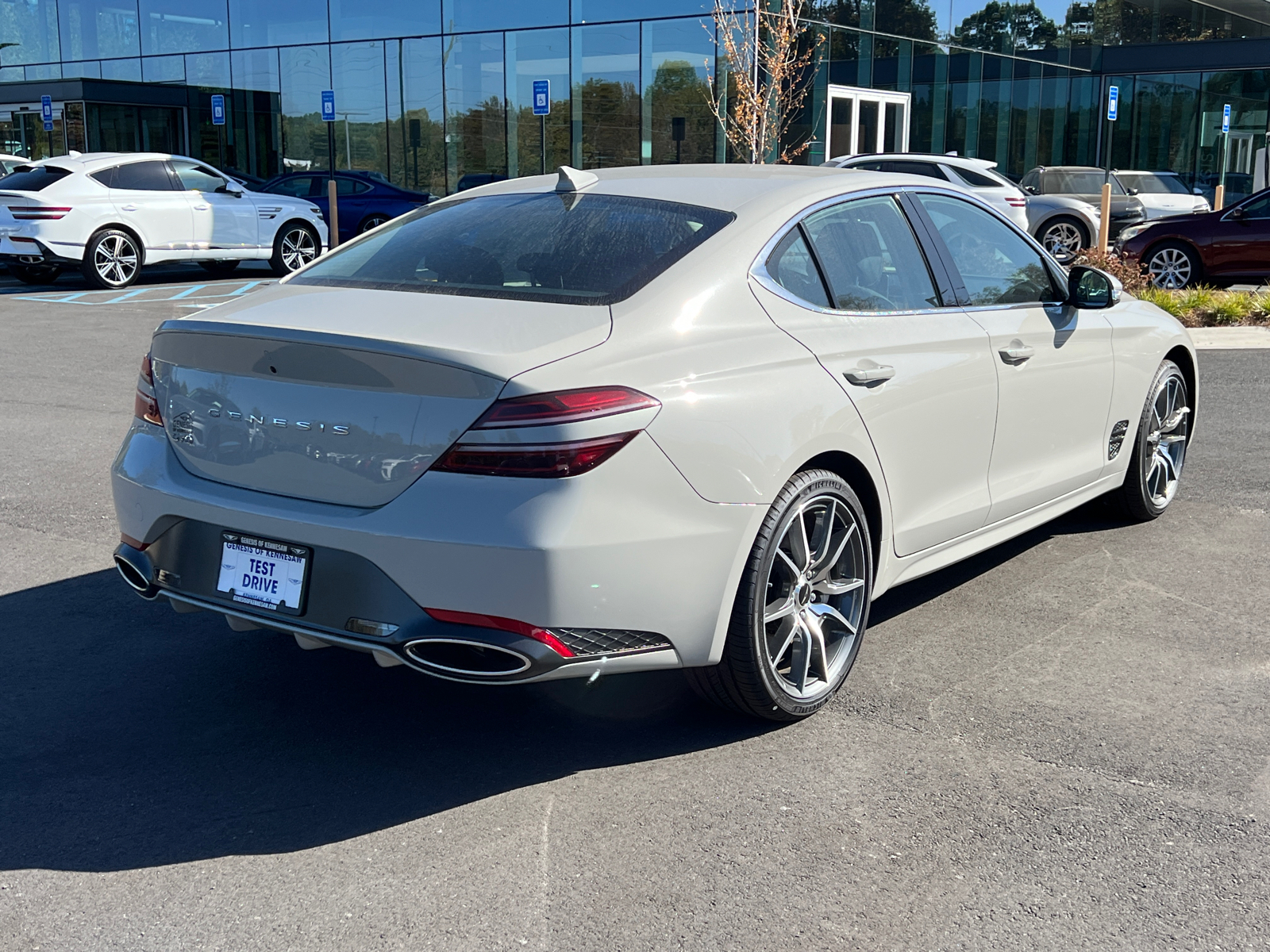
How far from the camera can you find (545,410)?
3232mm

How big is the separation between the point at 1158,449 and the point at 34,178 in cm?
1607

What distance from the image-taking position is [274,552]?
3.52 meters

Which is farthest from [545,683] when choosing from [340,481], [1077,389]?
[1077,389]

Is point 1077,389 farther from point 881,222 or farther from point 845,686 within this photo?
point 845,686

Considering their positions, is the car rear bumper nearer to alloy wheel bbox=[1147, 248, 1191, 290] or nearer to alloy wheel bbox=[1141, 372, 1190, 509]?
alloy wheel bbox=[1141, 372, 1190, 509]

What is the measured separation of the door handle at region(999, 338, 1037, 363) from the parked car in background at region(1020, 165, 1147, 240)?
19.6m

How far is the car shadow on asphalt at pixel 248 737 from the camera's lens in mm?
3346

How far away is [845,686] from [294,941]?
6.68 feet

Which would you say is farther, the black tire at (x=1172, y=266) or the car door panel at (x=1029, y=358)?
the black tire at (x=1172, y=266)

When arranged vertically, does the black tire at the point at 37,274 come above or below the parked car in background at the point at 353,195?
below

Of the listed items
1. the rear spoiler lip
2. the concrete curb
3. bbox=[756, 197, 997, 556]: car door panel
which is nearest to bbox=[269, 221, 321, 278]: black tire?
the concrete curb

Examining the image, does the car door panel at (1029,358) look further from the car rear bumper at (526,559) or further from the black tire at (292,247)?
the black tire at (292,247)

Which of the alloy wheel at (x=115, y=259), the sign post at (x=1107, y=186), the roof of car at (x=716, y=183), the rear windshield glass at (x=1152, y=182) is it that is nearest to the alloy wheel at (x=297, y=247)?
the alloy wheel at (x=115, y=259)

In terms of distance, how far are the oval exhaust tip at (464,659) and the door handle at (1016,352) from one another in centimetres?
230
